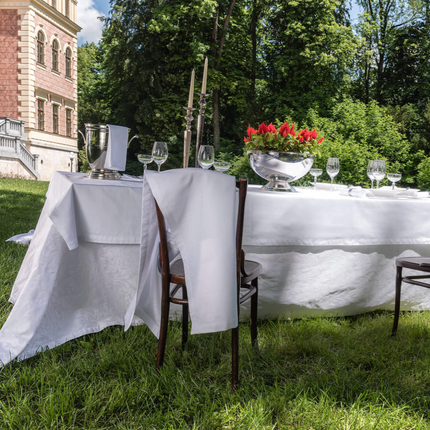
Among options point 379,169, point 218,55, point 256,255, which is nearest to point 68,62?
point 218,55

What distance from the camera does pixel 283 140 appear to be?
8.71ft

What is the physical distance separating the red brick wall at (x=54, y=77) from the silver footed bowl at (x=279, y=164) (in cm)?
2147

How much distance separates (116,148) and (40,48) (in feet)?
73.3

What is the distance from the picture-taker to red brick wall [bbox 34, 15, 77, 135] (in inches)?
860

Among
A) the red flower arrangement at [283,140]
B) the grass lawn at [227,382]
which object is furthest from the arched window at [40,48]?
the grass lawn at [227,382]

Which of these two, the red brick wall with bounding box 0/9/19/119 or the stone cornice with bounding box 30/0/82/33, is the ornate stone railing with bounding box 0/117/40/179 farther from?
the stone cornice with bounding box 30/0/82/33

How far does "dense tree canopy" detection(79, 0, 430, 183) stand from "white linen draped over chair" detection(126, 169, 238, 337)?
1444 cm

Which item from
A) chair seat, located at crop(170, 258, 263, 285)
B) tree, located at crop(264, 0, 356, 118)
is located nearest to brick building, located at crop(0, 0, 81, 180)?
tree, located at crop(264, 0, 356, 118)

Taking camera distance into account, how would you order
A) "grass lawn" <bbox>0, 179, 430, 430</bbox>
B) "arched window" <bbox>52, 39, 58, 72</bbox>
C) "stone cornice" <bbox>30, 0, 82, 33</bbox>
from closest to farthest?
1. "grass lawn" <bbox>0, 179, 430, 430</bbox>
2. "stone cornice" <bbox>30, 0, 82, 33</bbox>
3. "arched window" <bbox>52, 39, 58, 72</bbox>

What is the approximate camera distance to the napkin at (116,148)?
2.54 meters

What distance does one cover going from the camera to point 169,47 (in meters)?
18.3

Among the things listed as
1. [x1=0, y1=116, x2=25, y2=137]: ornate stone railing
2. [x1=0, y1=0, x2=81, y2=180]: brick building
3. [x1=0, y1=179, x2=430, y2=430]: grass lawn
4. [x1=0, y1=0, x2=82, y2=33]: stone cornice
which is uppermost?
[x1=0, y1=0, x2=82, y2=33]: stone cornice

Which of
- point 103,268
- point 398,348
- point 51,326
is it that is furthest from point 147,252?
point 398,348

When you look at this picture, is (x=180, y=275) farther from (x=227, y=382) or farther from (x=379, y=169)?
(x=379, y=169)
